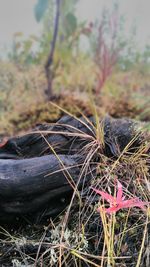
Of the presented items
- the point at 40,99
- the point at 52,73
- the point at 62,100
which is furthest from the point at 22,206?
the point at 52,73

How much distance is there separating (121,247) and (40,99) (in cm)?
191

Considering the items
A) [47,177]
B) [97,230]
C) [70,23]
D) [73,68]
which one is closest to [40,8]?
[70,23]

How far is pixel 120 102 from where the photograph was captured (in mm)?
2318

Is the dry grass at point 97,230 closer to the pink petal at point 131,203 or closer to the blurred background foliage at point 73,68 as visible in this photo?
the pink petal at point 131,203

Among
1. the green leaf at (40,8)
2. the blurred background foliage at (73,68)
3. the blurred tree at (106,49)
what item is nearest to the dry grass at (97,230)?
the blurred background foliage at (73,68)

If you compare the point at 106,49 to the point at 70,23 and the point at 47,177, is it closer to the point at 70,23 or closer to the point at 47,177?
the point at 70,23

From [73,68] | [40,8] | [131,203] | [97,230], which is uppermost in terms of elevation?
[40,8]

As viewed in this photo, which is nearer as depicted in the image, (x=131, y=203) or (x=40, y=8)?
(x=131, y=203)

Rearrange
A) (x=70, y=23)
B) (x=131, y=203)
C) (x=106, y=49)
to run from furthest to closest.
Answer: (x=70, y=23), (x=106, y=49), (x=131, y=203)

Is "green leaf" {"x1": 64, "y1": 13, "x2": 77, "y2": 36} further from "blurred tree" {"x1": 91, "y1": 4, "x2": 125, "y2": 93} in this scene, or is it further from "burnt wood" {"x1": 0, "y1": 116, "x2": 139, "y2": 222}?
"burnt wood" {"x1": 0, "y1": 116, "x2": 139, "y2": 222}

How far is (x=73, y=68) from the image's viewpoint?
316cm

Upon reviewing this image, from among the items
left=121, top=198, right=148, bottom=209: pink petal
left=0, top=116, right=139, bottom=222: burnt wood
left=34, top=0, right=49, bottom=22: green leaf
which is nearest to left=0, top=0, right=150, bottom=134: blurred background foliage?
left=34, top=0, right=49, bottom=22: green leaf

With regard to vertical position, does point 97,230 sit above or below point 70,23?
below

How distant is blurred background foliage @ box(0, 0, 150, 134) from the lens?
2.41 meters
